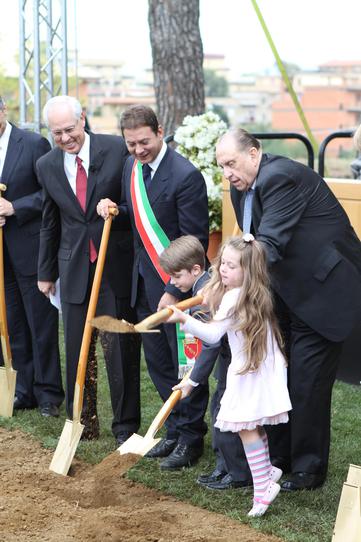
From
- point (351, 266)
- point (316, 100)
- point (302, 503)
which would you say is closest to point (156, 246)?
point (351, 266)

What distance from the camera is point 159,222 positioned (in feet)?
18.2

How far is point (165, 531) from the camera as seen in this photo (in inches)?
185

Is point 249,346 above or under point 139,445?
above

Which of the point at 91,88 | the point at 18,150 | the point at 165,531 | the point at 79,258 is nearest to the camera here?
the point at 165,531

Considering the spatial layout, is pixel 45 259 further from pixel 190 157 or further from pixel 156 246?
pixel 190 157

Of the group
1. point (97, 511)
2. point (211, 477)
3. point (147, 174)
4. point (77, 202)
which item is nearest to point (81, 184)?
point (77, 202)

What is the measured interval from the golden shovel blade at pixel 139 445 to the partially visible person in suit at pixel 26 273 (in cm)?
178

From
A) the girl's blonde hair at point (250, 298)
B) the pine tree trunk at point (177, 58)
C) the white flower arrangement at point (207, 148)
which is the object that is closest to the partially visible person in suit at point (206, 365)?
the girl's blonde hair at point (250, 298)

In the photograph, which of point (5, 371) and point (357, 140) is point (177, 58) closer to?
point (5, 371)

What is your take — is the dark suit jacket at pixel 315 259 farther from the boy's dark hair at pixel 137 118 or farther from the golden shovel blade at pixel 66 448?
the golden shovel blade at pixel 66 448

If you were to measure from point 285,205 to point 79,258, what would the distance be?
1.58m

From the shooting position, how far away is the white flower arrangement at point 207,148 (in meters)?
8.64

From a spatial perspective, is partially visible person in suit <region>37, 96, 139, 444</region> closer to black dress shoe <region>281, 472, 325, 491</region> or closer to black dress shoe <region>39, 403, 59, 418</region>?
black dress shoe <region>39, 403, 59, 418</region>

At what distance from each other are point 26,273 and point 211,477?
2.18 metres
